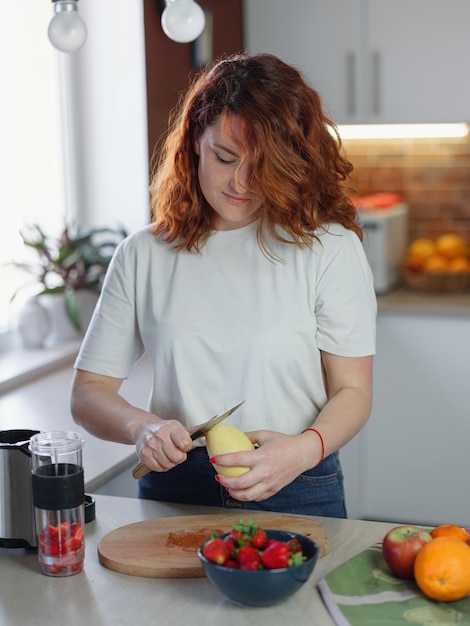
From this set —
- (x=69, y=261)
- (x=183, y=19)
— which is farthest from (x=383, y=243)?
(x=183, y=19)

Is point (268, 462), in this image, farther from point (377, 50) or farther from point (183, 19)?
point (377, 50)

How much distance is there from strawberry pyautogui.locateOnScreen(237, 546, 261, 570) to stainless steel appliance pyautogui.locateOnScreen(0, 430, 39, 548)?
0.39 metres

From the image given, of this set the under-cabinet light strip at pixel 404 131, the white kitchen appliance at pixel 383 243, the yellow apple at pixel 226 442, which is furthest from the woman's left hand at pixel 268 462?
the under-cabinet light strip at pixel 404 131

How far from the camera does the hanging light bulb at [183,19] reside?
1779 millimetres

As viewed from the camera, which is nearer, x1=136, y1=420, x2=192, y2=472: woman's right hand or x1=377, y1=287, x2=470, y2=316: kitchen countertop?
x1=136, y1=420, x2=192, y2=472: woman's right hand

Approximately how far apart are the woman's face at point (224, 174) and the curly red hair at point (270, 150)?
0.06ft

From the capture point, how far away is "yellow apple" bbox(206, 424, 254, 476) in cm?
141

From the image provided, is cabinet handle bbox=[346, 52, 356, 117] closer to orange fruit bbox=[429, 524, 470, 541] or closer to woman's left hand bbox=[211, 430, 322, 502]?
woman's left hand bbox=[211, 430, 322, 502]

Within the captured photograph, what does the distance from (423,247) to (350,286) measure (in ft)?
6.58

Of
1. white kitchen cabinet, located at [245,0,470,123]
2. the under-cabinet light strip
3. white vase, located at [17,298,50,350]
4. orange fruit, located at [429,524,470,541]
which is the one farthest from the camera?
the under-cabinet light strip

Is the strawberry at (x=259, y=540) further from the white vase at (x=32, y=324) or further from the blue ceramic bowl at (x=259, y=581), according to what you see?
the white vase at (x=32, y=324)

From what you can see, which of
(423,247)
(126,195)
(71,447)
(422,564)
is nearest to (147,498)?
(71,447)

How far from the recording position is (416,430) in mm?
3256

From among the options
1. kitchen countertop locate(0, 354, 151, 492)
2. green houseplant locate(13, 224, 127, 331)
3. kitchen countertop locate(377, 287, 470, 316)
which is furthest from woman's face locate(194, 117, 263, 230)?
kitchen countertop locate(377, 287, 470, 316)
